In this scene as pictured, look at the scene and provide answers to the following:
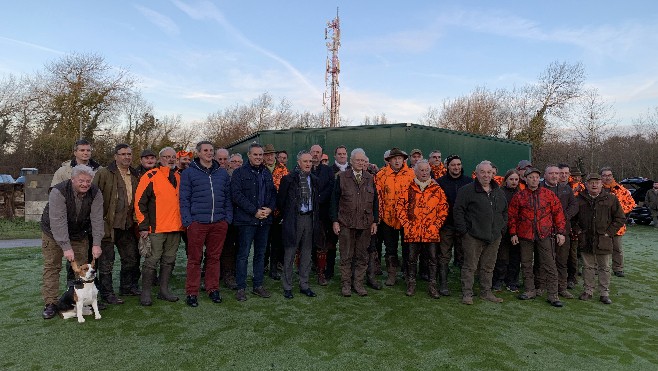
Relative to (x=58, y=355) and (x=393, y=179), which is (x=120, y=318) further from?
(x=393, y=179)

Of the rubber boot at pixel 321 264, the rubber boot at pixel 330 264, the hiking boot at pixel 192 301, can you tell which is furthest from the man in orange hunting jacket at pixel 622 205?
the hiking boot at pixel 192 301

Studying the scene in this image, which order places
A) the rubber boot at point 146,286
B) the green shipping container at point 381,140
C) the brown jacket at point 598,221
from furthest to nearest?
1. the green shipping container at point 381,140
2. the brown jacket at point 598,221
3. the rubber boot at point 146,286

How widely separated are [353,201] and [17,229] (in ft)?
35.9

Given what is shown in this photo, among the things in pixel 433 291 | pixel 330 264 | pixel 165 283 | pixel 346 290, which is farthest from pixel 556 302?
pixel 165 283

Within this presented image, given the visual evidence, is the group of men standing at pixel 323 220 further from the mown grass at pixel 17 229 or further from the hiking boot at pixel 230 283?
the mown grass at pixel 17 229

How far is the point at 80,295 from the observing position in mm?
4051

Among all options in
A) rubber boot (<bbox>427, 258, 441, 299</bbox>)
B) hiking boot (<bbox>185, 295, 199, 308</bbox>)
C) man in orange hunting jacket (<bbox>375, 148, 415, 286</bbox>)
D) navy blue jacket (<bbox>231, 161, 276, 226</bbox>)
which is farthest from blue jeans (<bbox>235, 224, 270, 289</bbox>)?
rubber boot (<bbox>427, 258, 441, 299</bbox>)

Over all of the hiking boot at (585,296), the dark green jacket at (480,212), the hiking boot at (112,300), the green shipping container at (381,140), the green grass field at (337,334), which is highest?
the green shipping container at (381,140)

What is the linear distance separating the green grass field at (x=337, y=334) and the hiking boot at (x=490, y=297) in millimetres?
147

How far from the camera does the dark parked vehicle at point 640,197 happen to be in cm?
1397

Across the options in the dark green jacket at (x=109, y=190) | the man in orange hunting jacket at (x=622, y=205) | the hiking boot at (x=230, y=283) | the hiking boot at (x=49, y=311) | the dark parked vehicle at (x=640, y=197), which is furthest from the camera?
the dark parked vehicle at (x=640, y=197)

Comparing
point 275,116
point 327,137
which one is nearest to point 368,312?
point 327,137

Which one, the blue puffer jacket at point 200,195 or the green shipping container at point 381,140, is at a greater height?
the green shipping container at point 381,140

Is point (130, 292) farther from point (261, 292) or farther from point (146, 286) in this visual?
point (261, 292)
